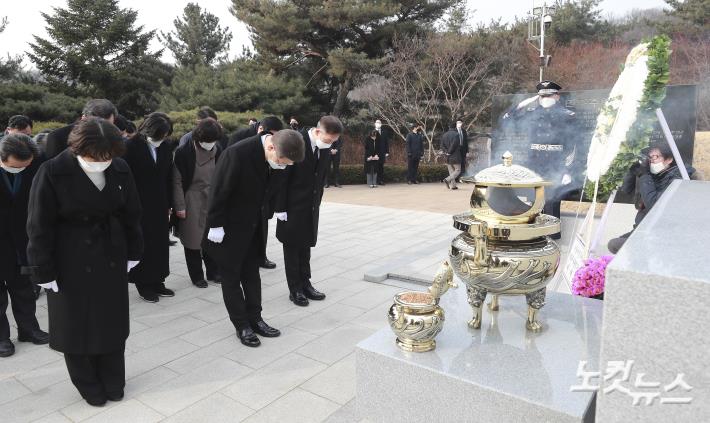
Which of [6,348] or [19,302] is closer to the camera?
[6,348]

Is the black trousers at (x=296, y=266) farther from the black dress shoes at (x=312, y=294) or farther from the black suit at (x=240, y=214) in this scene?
the black suit at (x=240, y=214)

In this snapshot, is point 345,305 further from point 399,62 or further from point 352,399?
point 399,62

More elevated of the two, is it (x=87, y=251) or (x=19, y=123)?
(x=19, y=123)

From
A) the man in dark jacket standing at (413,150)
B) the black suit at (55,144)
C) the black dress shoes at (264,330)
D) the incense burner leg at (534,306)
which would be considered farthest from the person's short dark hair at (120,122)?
the man in dark jacket standing at (413,150)

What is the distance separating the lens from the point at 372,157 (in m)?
15.1

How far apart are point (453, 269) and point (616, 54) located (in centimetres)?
2537

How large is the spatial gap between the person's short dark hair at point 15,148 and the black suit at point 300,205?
1.95 m

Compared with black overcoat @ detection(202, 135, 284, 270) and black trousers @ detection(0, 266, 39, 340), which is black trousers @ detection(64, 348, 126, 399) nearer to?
black overcoat @ detection(202, 135, 284, 270)

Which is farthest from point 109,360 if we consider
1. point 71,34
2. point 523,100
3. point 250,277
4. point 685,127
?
point 71,34

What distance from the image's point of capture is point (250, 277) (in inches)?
154

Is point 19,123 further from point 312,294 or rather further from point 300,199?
point 312,294

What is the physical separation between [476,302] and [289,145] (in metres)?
1.64

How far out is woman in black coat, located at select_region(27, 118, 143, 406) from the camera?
9.02 ft

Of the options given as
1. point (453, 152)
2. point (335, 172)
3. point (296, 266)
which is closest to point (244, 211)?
point (296, 266)
